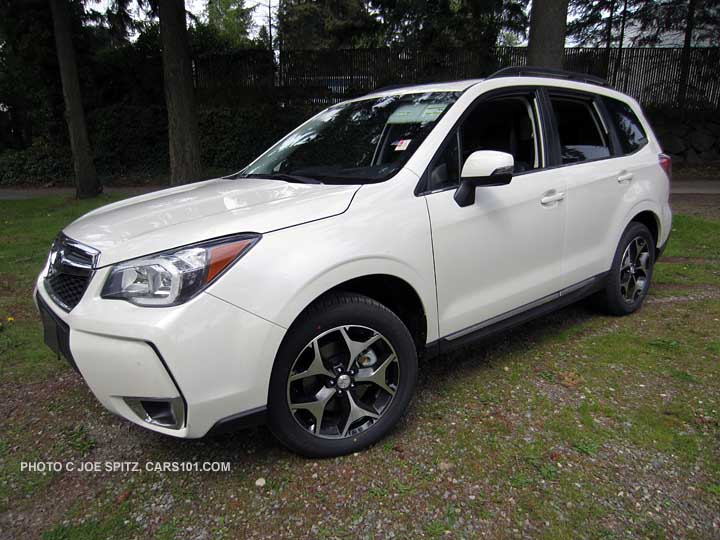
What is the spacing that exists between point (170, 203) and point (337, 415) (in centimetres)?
139

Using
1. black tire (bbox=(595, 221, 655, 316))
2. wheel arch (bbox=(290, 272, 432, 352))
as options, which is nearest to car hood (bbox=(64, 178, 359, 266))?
wheel arch (bbox=(290, 272, 432, 352))

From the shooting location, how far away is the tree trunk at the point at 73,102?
11.0 meters

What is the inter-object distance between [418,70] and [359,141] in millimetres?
12909

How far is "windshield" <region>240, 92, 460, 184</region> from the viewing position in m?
2.88

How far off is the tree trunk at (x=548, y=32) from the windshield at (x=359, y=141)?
15.5 ft

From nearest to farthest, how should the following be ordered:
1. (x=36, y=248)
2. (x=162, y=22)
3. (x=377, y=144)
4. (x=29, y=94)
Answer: (x=377, y=144) < (x=36, y=248) < (x=162, y=22) < (x=29, y=94)

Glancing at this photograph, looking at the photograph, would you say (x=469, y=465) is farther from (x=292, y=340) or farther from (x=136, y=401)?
(x=136, y=401)

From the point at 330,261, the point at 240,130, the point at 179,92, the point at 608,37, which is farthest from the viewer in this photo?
the point at 240,130

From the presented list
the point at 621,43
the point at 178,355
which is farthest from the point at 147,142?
the point at 178,355

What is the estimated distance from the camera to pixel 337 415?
2584mm

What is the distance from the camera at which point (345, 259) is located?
238cm

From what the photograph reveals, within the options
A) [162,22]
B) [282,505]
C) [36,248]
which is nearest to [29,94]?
[162,22]

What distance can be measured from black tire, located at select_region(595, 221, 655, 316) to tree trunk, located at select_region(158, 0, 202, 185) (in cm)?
728

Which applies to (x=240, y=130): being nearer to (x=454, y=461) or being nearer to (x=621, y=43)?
(x=621, y=43)
